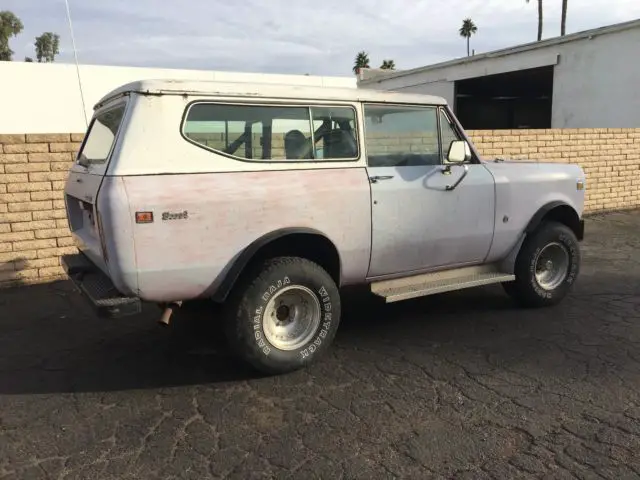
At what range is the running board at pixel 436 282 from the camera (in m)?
4.39

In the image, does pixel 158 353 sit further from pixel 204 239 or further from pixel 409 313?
pixel 409 313

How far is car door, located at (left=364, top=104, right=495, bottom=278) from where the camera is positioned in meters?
4.28

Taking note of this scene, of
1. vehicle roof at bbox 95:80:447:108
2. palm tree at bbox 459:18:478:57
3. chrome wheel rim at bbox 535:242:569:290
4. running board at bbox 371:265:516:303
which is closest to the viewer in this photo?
vehicle roof at bbox 95:80:447:108

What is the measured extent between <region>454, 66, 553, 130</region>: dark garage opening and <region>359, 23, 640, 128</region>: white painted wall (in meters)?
0.65

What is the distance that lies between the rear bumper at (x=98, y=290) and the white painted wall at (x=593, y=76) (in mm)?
15354

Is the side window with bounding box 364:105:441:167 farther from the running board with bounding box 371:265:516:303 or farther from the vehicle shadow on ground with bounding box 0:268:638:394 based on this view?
the vehicle shadow on ground with bounding box 0:268:638:394

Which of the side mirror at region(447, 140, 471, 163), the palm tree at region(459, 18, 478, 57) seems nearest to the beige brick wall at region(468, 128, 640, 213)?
the side mirror at region(447, 140, 471, 163)

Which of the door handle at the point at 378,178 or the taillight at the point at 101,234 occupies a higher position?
the door handle at the point at 378,178

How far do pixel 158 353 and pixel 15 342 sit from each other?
1337mm

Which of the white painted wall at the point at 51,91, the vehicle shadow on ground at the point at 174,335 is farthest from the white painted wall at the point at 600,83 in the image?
the vehicle shadow on ground at the point at 174,335

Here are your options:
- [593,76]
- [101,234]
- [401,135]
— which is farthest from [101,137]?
[593,76]

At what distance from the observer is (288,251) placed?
13.3ft

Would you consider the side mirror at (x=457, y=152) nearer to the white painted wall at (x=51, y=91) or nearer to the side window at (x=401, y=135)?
the side window at (x=401, y=135)

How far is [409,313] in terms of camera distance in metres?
5.34
